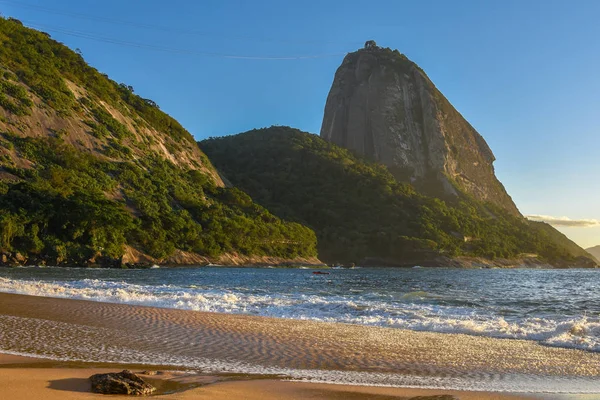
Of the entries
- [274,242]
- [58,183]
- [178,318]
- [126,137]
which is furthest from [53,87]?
[178,318]

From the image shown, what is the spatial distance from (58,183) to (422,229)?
107335 millimetres

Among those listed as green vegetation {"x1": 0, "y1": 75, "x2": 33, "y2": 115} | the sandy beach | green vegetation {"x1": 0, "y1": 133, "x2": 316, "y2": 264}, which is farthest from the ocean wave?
green vegetation {"x1": 0, "y1": 75, "x2": 33, "y2": 115}

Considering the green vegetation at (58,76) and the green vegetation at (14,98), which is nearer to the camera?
the green vegetation at (14,98)

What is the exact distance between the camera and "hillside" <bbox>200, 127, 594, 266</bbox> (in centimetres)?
14312

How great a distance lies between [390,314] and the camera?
1853 cm

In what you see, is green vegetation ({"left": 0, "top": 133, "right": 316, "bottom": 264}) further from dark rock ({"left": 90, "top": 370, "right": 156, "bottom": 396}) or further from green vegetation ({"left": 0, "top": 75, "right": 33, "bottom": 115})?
dark rock ({"left": 90, "top": 370, "right": 156, "bottom": 396})

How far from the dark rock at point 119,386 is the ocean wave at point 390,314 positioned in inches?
427

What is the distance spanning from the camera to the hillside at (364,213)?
143125 mm

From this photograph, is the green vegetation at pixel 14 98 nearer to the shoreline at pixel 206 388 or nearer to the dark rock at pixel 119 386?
the shoreline at pixel 206 388

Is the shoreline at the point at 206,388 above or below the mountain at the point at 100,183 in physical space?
below

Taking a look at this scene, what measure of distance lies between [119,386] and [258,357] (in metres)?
3.88

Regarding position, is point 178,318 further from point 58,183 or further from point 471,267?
point 471,267

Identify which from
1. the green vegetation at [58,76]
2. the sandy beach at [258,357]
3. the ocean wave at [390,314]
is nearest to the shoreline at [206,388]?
the sandy beach at [258,357]

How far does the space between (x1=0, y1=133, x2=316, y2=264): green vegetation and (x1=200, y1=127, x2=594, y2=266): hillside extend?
1277 inches
